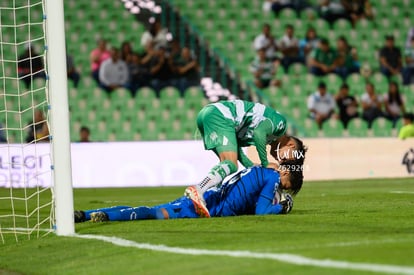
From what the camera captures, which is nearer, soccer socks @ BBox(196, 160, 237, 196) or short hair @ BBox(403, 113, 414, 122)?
soccer socks @ BBox(196, 160, 237, 196)

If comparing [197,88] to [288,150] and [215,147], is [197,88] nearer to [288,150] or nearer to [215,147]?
[215,147]

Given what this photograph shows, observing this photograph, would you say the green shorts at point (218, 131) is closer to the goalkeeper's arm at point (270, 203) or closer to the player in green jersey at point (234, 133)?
the player in green jersey at point (234, 133)

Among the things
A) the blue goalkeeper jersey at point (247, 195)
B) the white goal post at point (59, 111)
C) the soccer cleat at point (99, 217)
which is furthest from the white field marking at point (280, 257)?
the blue goalkeeper jersey at point (247, 195)

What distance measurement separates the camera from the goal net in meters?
8.90

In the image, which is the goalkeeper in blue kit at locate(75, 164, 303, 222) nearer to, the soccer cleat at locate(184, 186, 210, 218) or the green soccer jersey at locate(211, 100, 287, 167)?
the soccer cleat at locate(184, 186, 210, 218)

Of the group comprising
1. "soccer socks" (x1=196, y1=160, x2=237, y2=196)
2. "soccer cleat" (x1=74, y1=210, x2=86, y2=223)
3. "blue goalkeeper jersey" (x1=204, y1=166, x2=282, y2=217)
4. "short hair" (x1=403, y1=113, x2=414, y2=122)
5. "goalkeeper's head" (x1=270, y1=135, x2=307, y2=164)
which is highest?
"goalkeeper's head" (x1=270, y1=135, x2=307, y2=164)

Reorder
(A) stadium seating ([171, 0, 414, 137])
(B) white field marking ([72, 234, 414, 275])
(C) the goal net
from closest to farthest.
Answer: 1. (B) white field marking ([72, 234, 414, 275])
2. (C) the goal net
3. (A) stadium seating ([171, 0, 414, 137])

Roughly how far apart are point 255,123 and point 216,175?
4.34 feet

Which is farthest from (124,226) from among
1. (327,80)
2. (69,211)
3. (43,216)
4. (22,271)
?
(327,80)

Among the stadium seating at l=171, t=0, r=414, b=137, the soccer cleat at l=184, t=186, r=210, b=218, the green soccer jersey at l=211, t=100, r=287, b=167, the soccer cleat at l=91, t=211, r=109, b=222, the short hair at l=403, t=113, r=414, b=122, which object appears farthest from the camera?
the stadium seating at l=171, t=0, r=414, b=137

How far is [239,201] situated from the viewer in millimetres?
9906

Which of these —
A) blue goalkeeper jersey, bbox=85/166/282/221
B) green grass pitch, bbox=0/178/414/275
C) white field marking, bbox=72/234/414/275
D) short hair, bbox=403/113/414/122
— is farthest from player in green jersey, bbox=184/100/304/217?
short hair, bbox=403/113/414/122

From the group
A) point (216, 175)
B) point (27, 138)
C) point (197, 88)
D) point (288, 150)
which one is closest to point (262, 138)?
point (288, 150)

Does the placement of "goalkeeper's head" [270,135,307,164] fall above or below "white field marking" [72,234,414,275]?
above
